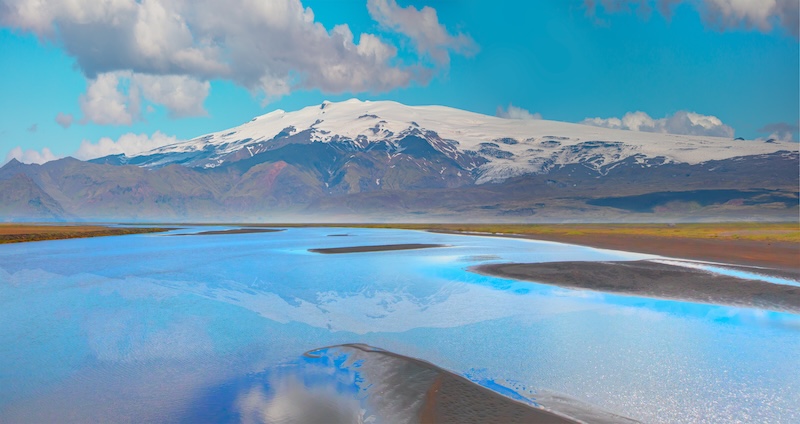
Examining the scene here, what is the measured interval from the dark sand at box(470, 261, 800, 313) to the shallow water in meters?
2.90

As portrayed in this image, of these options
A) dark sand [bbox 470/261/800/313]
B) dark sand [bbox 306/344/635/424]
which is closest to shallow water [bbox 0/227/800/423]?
dark sand [bbox 306/344/635/424]

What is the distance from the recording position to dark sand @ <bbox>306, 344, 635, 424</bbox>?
16156 millimetres

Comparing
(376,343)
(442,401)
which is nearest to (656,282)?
(376,343)

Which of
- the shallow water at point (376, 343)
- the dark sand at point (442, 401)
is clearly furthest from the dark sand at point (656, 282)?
the dark sand at point (442, 401)

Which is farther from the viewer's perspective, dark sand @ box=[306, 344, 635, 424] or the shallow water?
the shallow water

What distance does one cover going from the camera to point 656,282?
4600cm

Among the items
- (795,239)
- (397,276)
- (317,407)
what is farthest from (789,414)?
(795,239)

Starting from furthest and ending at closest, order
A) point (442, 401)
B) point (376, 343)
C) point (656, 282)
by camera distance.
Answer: point (656, 282)
point (376, 343)
point (442, 401)

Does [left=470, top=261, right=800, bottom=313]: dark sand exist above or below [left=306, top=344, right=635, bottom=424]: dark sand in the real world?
above

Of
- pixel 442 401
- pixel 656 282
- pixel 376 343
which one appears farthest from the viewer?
pixel 656 282

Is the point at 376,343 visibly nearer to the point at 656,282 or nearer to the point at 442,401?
the point at 442,401

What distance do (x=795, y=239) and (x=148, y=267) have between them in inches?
3757

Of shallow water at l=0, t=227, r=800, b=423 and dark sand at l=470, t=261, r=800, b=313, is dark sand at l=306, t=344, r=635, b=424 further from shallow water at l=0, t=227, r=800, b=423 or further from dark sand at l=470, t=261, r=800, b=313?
Answer: dark sand at l=470, t=261, r=800, b=313

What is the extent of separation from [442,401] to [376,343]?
347 inches
